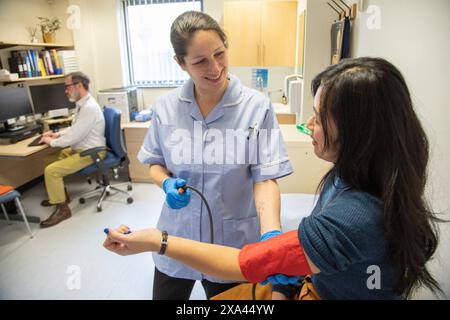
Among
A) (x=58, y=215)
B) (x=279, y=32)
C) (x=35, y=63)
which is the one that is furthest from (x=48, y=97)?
(x=279, y=32)

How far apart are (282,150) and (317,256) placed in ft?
1.65

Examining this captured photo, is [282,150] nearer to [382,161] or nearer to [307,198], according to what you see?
[382,161]

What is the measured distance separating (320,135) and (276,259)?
28 cm

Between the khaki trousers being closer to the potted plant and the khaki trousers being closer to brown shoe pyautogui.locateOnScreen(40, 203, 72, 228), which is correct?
brown shoe pyautogui.locateOnScreen(40, 203, 72, 228)

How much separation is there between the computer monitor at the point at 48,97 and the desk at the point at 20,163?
1.51 ft

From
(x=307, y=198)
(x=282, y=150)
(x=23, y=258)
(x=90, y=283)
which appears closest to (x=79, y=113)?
(x=23, y=258)

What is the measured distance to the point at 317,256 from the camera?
594mm

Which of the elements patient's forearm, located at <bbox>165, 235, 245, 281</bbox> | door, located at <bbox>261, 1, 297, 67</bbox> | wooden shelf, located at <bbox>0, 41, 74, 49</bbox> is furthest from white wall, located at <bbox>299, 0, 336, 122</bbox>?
wooden shelf, located at <bbox>0, 41, 74, 49</bbox>

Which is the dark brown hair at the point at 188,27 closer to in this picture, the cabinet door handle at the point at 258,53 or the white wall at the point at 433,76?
the white wall at the point at 433,76

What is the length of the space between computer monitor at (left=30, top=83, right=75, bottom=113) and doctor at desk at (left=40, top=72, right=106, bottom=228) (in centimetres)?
60

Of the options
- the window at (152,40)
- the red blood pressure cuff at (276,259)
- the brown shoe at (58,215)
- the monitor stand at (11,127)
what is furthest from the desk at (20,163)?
the red blood pressure cuff at (276,259)

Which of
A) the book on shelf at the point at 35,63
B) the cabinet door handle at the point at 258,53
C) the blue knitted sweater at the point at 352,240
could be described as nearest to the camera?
the blue knitted sweater at the point at 352,240

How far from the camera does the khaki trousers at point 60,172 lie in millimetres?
2820

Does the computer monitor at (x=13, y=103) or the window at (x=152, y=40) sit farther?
the window at (x=152, y=40)
